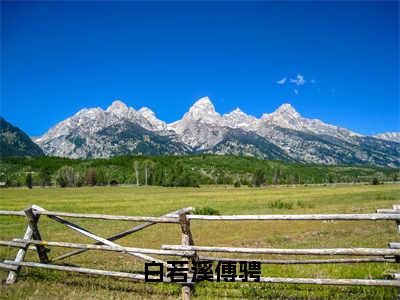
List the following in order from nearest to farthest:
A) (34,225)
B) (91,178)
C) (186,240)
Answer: (186,240)
(34,225)
(91,178)

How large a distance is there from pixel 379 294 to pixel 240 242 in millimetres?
10703

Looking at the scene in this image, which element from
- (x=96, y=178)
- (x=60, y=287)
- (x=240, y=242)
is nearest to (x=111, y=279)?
(x=60, y=287)

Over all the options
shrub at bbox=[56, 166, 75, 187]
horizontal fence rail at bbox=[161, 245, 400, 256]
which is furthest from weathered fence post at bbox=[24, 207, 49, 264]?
shrub at bbox=[56, 166, 75, 187]

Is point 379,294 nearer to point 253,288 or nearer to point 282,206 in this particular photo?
point 253,288

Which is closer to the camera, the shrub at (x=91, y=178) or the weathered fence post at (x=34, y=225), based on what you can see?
the weathered fence post at (x=34, y=225)

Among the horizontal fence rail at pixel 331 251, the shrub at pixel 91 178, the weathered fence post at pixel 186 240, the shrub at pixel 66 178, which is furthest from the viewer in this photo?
the shrub at pixel 91 178

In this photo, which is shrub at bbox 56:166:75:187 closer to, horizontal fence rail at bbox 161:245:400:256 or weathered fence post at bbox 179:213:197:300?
weathered fence post at bbox 179:213:197:300

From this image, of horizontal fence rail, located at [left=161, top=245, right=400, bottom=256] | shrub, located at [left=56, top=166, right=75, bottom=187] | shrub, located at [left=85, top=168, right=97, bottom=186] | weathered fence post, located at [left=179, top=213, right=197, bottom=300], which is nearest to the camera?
horizontal fence rail, located at [left=161, top=245, right=400, bottom=256]

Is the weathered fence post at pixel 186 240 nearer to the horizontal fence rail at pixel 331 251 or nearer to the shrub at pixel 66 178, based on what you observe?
the horizontal fence rail at pixel 331 251

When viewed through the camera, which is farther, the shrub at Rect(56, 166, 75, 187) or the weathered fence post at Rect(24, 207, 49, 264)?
the shrub at Rect(56, 166, 75, 187)

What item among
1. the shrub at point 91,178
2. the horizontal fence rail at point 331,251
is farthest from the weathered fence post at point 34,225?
the shrub at point 91,178

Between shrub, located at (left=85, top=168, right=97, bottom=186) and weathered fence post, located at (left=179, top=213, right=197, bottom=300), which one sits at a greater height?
weathered fence post, located at (left=179, top=213, right=197, bottom=300)

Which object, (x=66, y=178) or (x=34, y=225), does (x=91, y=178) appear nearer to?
(x=66, y=178)

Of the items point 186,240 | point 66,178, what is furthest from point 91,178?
point 186,240
